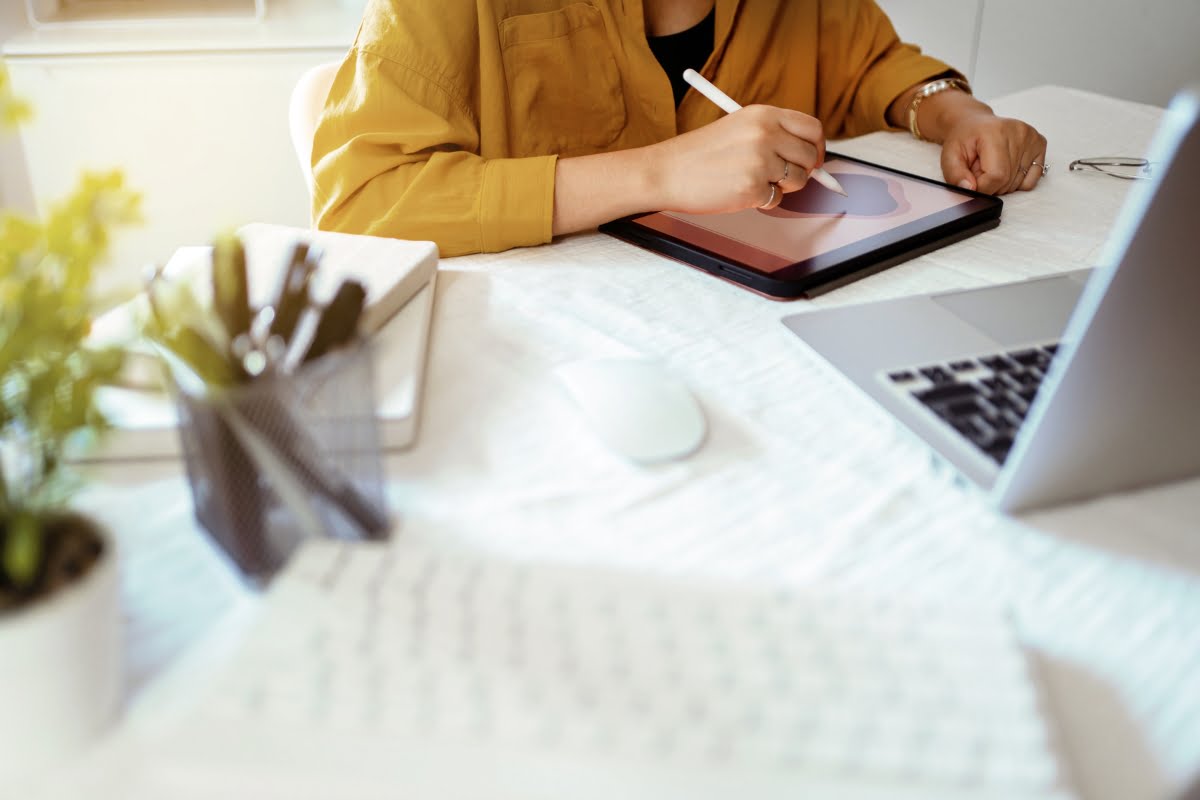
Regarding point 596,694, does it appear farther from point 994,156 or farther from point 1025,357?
point 994,156

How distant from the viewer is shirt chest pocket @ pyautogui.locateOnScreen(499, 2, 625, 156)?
40.2 inches

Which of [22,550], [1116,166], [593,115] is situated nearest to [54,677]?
[22,550]

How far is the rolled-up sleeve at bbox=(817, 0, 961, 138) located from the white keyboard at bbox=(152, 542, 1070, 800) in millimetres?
1006

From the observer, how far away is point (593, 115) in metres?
1.12

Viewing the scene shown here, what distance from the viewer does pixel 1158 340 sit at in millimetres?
458

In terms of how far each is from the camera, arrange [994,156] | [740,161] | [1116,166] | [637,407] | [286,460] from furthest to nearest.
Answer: [1116,166]
[994,156]
[740,161]
[637,407]
[286,460]

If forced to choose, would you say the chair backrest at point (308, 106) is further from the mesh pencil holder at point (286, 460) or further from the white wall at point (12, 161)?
the white wall at point (12, 161)

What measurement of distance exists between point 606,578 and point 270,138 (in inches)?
69.1

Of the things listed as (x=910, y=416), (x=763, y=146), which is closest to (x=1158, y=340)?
(x=910, y=416)

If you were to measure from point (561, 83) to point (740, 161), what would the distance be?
1.02 ft

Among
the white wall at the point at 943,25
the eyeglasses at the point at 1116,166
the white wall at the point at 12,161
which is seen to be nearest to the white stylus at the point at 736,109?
the eyeglasses at the point at 1116,166

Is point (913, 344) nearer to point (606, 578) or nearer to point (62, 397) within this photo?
point (606, 578)

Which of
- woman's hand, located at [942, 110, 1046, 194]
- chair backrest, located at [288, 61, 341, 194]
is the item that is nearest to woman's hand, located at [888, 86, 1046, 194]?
woman's hand, located at [942, 110, 1046, 194]

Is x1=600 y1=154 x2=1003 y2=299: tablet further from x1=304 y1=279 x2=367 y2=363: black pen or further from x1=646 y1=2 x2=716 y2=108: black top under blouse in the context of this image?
x1=304 y1=279 x2=367 y2=363: black pen
